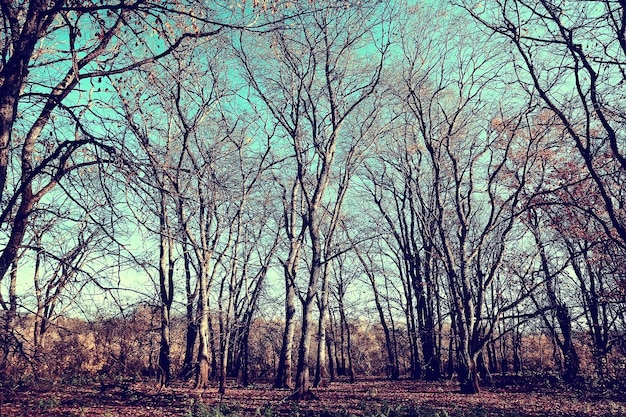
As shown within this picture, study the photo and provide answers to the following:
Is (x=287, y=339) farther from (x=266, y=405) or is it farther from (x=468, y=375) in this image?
(x=468, y=375)

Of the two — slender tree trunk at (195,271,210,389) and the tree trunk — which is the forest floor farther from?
slender tree trunk at (195,271,210,389)

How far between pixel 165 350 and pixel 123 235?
901 cm

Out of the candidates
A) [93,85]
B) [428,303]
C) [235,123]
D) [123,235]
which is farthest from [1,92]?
[428,303]

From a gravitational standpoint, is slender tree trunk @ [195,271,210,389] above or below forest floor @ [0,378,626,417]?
above

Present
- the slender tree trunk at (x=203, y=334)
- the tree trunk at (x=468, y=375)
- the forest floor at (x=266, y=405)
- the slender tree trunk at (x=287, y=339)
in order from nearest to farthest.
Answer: the forest floor at (x=266, y=405) → the tree trunk at (x=468, y=375) → the slender tree trunk at (x=203, y=334) → the slender tree trunk at (x=287, y=339)

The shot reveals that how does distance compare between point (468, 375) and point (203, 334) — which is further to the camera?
point (203, 334)

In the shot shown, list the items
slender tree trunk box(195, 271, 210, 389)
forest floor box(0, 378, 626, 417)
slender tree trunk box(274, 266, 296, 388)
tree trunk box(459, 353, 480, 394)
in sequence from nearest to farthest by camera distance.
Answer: forest floor box(0, 378, 626, 417) → tree trunk box(459, 353, 480, 394) → slender tree trunk box(195, 271, 210, 389) → slender tree trunk box(274, 266, 296, 388)

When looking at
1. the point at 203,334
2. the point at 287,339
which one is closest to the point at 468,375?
the point at 287,339

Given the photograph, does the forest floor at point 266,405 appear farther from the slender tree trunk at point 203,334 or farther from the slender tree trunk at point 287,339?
the slender tree trunk at point 287,339

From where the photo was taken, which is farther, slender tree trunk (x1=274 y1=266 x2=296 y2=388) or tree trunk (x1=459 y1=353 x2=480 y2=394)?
slender tree trunk (x1=274 y1=266 x2=296 y2=388)

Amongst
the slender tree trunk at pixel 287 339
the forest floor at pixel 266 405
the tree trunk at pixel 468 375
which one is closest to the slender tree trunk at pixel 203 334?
the forest floor at pixel 266 405

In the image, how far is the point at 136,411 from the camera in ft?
28.5

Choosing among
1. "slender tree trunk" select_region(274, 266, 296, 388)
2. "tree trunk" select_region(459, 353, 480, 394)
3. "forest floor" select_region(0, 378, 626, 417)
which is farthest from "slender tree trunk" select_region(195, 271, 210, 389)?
"tree trunk" select_region(459, 353, 480, 394)

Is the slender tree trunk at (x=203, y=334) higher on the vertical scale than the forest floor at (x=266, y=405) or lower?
higher
